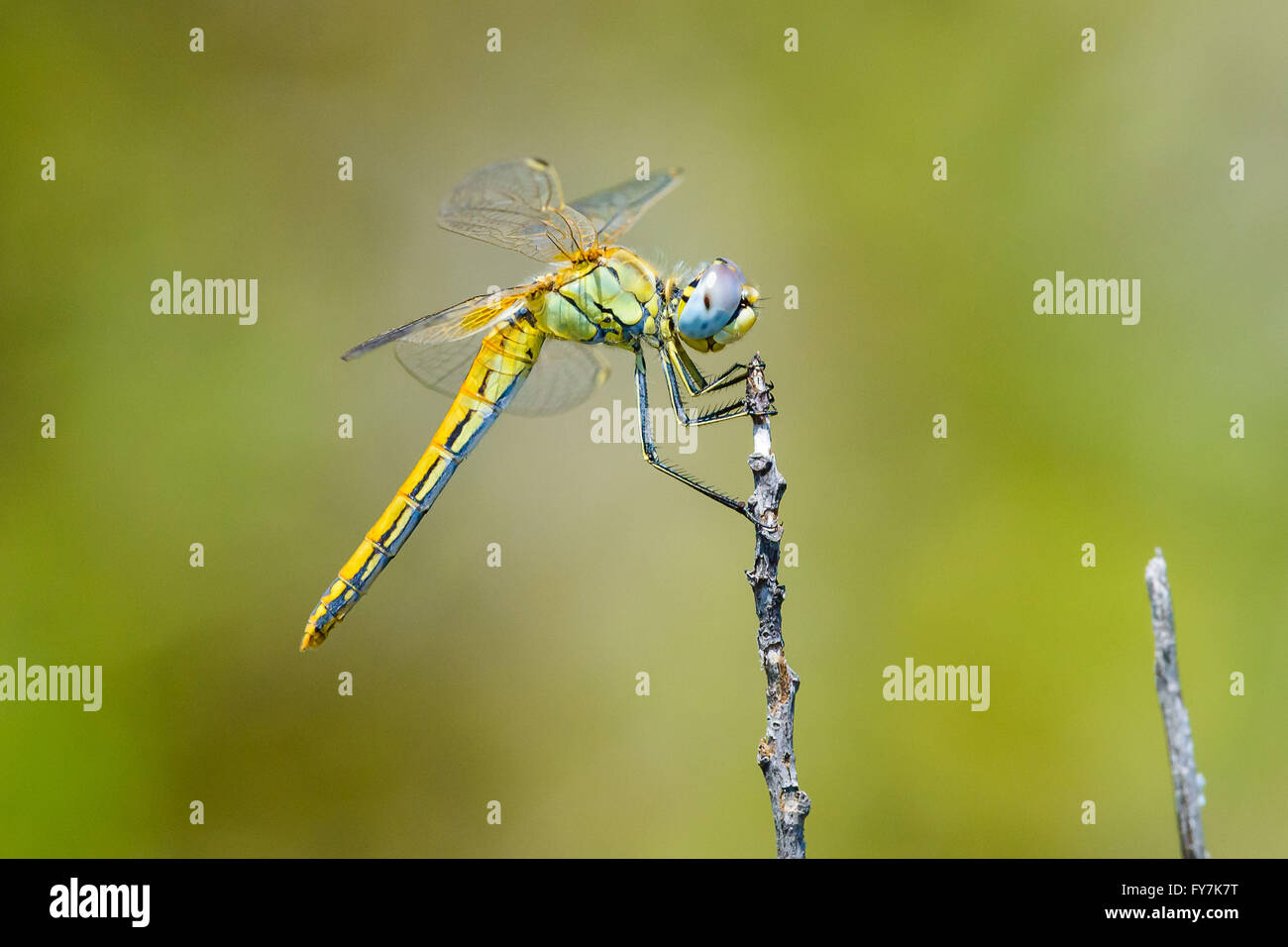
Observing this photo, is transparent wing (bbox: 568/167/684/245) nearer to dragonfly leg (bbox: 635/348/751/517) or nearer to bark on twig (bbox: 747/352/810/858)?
dragonfly leg (bbox: 635/348/751/517)

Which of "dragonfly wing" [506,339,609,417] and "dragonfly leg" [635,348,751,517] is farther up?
"dragonfly wing" [506,339,609,417]

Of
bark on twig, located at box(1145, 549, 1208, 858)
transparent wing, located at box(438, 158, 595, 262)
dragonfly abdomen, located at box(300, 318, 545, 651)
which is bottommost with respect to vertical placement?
bark on twig, located at box(1145, 549, 1208, 858)

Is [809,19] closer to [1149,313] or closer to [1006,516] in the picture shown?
[1149,313]

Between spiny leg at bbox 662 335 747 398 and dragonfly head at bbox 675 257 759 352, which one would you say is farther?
spiny leg at bbox 662 335 747 398

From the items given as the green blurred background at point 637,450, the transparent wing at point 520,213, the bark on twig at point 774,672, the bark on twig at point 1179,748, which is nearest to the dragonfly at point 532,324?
the transparent wing at point 520,213

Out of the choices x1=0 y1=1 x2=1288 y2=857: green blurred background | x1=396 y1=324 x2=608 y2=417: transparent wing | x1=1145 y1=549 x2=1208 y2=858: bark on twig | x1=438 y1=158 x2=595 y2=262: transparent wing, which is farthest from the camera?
x1=0 y1=1 x2=1288 y2=857: green blurred background

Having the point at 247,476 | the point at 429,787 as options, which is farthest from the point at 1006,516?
the point at 247,476

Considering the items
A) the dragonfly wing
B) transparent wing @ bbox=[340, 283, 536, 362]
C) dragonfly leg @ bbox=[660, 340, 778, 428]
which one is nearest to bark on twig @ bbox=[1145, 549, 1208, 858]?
dragonfly leg @ bbox=[660, 340, 778, 428]

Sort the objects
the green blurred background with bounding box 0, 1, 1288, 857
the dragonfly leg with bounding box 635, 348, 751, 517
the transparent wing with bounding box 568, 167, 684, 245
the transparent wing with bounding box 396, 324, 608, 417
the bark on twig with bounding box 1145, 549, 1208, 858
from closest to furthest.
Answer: the bark on twig with bounding box 1145, 549, 1208, 858
the dragonfly leg with bounding box 635, 348, 751, 517
the transparent wing with bounding box 568, 167, 684, 245
the transparent wing with bounding box 396, 324, 608, 417
the green blurred background with bounding box 0, 1, 1288, 857
